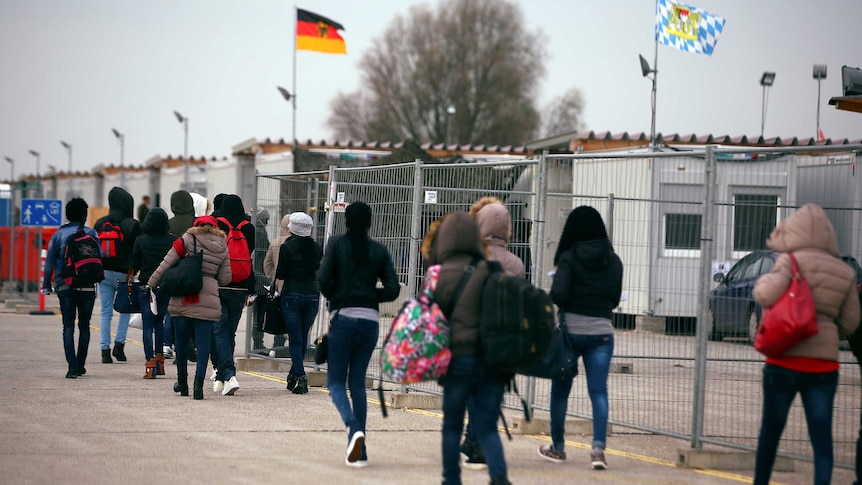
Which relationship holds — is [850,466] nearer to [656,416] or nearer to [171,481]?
[656,416]

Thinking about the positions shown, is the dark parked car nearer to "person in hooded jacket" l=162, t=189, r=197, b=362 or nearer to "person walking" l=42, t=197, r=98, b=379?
"person in hooded jacket" l=162, t=189, r=197, b=362

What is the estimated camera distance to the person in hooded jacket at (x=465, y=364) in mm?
6883

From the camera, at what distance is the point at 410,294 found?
38.8 ft

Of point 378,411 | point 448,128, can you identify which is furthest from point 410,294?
point 448,128

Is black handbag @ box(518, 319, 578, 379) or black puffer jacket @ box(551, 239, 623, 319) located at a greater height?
black puffer jacket @ box(551, 239, 623, 319)

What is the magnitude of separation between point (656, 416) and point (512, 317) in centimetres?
456

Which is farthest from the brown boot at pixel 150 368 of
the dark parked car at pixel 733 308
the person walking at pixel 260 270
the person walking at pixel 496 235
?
the dark parked car at pixel 733 308

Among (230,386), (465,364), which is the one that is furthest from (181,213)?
(465,364)

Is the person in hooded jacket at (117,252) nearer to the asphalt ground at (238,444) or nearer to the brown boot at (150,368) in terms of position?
the brown boot at (150,368)

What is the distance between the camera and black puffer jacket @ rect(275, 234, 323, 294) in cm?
1221

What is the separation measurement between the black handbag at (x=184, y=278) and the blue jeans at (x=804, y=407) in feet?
20.0

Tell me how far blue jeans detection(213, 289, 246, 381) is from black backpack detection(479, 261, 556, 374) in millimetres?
5886

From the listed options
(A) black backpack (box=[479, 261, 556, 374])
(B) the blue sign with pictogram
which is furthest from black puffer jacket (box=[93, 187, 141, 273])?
(B) the blue sign with pictogram

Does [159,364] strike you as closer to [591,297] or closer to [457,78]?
[591,297]
